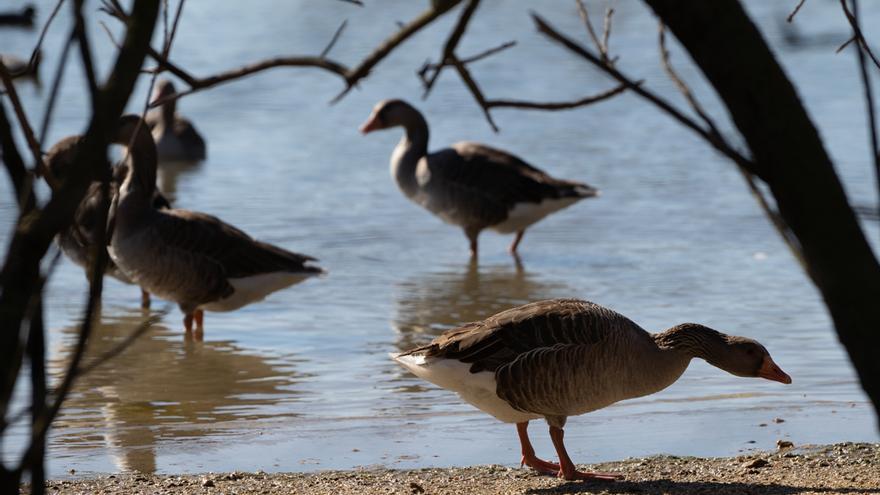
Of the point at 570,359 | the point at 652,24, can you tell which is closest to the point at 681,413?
the point at 570,359

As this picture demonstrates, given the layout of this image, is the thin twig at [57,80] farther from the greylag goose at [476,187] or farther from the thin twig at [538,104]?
the greylag goose at [476,187]

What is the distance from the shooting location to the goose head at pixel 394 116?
13.8 meters

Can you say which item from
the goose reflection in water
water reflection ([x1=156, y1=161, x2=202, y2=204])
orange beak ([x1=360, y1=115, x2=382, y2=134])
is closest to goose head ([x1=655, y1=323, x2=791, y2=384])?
the goose reflection in water

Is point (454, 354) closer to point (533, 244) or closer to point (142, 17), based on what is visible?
point (142, 17)

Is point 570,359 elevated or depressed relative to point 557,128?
elevated

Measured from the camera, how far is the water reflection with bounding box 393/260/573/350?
394 inches

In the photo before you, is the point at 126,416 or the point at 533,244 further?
the point at 533,244

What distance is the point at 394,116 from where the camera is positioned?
1402 centimetres

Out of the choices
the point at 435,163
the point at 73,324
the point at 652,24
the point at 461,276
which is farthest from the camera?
the point at 652,24

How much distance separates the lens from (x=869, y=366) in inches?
87.7

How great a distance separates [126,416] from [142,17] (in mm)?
5458

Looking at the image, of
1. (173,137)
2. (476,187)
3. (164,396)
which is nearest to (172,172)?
(173,137)

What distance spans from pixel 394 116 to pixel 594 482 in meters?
8.77

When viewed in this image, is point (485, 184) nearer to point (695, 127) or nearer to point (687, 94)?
point (687, 94)
